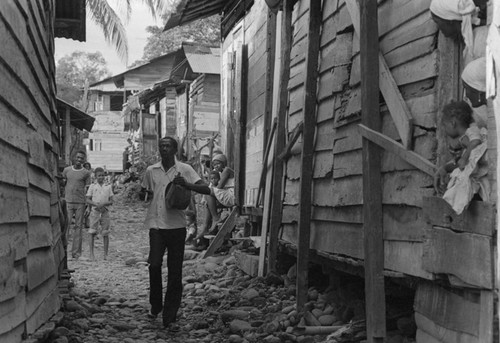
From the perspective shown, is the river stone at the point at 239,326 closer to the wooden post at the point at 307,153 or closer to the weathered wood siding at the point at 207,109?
the wooden post at the point at 307,153

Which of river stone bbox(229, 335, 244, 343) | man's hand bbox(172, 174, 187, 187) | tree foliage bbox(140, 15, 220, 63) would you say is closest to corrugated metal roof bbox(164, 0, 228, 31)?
man's hand bbox(172, 174, 187, 187)

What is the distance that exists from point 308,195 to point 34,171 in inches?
97.5

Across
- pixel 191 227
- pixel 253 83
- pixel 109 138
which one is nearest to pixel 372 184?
pixel 253 83

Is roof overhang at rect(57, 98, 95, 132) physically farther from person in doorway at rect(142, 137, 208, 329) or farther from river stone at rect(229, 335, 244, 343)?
river stone at rect(229, 335, 244, 343)

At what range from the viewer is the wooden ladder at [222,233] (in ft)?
34.6

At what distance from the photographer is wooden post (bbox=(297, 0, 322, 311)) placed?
234 inches

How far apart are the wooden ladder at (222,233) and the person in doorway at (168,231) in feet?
12.4

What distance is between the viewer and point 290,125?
739 centimetres

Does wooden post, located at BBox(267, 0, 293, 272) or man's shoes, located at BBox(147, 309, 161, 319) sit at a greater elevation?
wooden post, located at BBox(267, 0, 293, 272)

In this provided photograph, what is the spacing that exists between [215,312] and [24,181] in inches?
127

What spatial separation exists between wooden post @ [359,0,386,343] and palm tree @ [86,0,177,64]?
14.2 meters

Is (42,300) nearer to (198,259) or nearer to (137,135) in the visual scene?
(198,259)

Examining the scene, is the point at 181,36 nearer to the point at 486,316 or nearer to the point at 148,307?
the point at 148,307

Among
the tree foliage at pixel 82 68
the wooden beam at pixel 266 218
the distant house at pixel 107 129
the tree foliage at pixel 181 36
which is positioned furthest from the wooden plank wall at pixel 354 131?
the tree foliage at pixel 82 68
